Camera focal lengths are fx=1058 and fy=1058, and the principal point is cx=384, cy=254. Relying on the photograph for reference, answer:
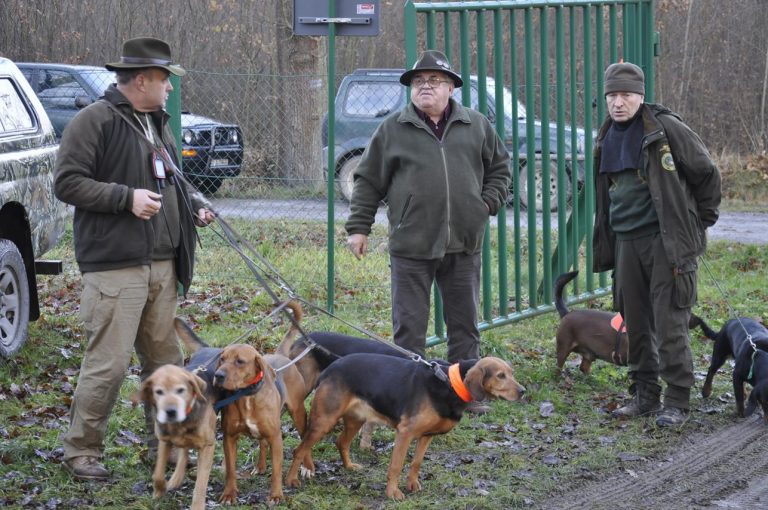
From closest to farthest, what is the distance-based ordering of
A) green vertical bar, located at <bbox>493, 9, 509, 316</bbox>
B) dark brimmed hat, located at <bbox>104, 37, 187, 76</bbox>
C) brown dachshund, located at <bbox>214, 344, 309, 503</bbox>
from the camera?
brown dachshund, located at <bbox>214, 344, 309, 503</bbox> < dark brimmed hat, located at <bbox>104, 37, 187, 76</bbox> < green vertical bar, located at <bbox>493, 9, 509, 316</bbox>

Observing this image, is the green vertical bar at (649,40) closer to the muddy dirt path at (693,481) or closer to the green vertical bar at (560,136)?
the green vertical bar at (560,136)

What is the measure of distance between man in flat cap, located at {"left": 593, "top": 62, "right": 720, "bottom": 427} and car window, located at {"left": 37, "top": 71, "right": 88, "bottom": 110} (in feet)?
37.1

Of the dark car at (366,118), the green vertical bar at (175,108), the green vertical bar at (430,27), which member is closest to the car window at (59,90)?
the dark car at (366,118)

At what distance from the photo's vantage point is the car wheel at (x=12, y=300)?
8031mm

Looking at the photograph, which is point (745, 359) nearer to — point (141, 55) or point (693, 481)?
point (693, 481)

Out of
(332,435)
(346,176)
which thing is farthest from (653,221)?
(346,176)

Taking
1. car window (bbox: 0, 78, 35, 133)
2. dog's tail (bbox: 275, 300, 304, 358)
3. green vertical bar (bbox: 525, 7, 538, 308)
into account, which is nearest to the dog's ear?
dog's tail (bbox: 275, 300, 304, 358)

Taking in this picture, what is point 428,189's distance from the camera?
6.84 metres

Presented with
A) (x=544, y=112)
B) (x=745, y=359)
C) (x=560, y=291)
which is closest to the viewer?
(x=745, y=359)

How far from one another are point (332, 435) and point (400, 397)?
1.30m

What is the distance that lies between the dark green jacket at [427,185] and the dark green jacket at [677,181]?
41.4 inches

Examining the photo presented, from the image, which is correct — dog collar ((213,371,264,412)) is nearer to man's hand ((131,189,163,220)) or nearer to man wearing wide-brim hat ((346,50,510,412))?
man's hand ((131,189,163,220))

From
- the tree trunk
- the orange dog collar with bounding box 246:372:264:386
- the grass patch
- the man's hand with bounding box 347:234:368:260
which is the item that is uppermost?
the tree trunk

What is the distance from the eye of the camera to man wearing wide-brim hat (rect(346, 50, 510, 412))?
684 cm
